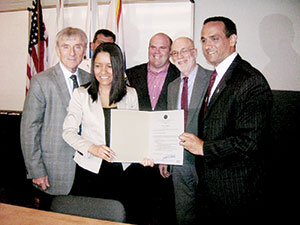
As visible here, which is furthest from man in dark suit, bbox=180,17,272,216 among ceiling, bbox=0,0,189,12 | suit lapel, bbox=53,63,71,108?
ceiling, bbox=0,0,189,12

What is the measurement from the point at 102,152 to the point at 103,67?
2.29 feet

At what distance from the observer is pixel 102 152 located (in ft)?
6.39

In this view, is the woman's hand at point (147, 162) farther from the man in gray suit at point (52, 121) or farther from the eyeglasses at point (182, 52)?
the eyeglasses at point (182, 52)

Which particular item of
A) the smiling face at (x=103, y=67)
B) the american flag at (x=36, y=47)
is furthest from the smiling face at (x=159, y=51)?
the american flag at (x=36, y=47)

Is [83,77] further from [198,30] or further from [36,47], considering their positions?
[198,30]

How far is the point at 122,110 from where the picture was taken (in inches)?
81.1

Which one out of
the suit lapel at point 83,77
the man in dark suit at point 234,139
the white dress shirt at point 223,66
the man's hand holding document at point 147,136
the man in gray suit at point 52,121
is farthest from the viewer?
the suit lapel at point 83,77

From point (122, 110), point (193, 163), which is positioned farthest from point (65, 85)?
point (193, 163)

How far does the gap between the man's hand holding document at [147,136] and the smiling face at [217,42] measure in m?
0.55

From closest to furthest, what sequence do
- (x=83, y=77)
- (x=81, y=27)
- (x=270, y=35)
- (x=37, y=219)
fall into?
1. (x=37, y=219)
2. (x=83, y=77)
3. (x=270, y=35)
4. (x=81, y=27)

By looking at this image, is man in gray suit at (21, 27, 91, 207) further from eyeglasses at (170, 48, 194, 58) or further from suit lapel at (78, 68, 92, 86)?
eyeglasses at (170, 48, 194, 58)

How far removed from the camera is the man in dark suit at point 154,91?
282cm

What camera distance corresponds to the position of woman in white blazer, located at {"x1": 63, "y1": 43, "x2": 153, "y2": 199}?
6.90 ft

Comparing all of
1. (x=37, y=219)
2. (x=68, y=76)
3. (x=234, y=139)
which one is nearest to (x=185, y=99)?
(x=234, y=139)
